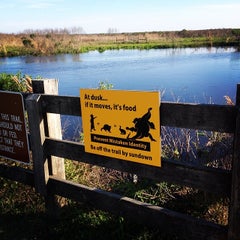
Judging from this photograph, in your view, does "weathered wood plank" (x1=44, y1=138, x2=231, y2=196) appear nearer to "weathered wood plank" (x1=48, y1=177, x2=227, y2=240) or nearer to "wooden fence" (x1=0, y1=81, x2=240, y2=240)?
"wooden fence" (x1=0, y1=81, x2=240, y2=240)

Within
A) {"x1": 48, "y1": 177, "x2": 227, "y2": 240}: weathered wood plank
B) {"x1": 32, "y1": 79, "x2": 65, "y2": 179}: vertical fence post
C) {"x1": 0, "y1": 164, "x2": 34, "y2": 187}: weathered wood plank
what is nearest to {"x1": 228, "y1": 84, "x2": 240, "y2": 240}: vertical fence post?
{"x1": 48, "y1": 177, "x2": 227, "y2": 240}: weathered wood plank

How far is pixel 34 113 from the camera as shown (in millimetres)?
4055

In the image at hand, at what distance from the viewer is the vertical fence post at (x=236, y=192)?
2.80m

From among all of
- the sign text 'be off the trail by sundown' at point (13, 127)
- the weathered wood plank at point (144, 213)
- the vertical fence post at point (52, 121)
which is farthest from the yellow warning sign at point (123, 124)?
the sign text 'be off the trail by sundown' at point (13, 127)

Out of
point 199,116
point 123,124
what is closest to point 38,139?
point 123,124

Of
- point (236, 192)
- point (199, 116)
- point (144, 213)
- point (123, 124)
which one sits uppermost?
point (199, 116)

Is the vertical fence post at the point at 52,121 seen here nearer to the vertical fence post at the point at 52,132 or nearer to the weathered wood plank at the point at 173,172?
the vertical fence post at the point at 52,132

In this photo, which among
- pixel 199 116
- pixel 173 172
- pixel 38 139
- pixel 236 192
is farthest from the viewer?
pixel 38 139

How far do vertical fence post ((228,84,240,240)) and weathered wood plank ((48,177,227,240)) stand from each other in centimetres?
10

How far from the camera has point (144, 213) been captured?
3.54 metres

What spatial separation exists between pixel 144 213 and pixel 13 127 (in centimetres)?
202

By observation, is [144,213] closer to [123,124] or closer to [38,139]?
[123,124]

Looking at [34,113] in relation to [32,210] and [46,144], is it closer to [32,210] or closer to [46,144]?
[46,144]

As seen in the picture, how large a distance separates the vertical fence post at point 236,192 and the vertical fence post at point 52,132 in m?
2.18
